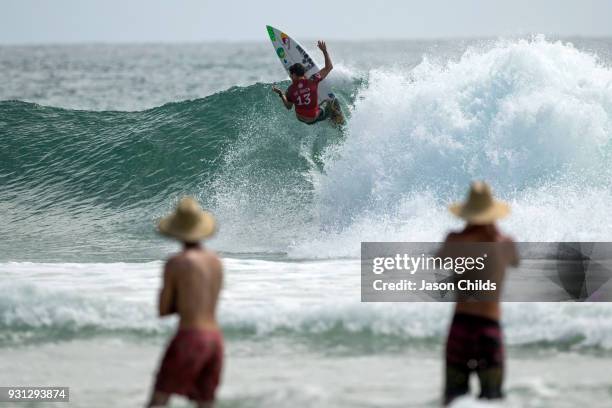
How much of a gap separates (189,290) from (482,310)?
1653 millimetres

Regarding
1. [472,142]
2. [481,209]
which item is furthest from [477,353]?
[472,142]

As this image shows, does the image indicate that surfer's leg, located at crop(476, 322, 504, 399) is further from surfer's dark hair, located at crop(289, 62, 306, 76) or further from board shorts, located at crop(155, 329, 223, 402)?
surfer's dark hair, located at crop(289, 62, 306, 76)

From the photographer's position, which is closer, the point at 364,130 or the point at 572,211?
the point at 572,211

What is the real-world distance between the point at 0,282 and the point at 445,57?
8.57 metres

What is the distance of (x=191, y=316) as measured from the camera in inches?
217

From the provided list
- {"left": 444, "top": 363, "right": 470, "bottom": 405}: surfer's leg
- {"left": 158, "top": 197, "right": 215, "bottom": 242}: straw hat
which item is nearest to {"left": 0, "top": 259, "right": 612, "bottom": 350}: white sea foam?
{"left": 444, "top": 363, "right": 470, "bottom": 405}: surfer's leg

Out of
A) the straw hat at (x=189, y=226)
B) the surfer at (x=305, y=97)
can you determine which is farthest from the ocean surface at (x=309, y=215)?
the straw hat at (x=189, y=226)

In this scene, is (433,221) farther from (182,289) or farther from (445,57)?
(182,289)

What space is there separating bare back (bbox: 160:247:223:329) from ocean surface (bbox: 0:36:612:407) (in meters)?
1.24

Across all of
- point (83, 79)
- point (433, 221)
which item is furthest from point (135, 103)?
point (433, 221)

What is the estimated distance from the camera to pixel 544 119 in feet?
46.3

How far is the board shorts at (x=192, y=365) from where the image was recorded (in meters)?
5.47

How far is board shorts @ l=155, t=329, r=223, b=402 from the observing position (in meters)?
5.47

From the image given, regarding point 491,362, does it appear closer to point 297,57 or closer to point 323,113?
point 323,113
